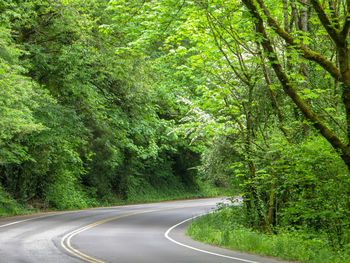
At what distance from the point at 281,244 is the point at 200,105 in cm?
690

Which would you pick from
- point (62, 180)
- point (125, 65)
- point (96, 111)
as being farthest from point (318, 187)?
point (62, 180)

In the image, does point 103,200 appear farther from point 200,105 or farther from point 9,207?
point 200,105

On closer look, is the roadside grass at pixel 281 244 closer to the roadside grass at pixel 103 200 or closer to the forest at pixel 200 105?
the forest at pixel 200 105

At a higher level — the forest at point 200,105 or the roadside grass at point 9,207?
the forest at point 200,105

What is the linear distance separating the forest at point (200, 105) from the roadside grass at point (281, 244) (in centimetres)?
7

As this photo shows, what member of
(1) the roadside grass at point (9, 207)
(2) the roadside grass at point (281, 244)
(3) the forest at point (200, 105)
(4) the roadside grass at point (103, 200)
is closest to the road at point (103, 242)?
(2) the roadside grass at point (281, 244)

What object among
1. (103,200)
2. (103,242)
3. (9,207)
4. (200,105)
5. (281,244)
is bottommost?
(281,244)

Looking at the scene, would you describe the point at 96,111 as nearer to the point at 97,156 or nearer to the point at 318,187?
the point at 97,156

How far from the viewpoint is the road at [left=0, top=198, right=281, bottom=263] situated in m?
11.6

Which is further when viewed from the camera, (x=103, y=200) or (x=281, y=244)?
(x=103, y=200)

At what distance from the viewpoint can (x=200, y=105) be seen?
57.1 feet

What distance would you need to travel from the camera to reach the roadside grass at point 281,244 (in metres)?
11.1

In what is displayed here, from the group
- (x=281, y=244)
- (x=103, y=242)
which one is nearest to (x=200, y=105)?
(x=103, y=242)

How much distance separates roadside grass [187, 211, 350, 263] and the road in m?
0.51
